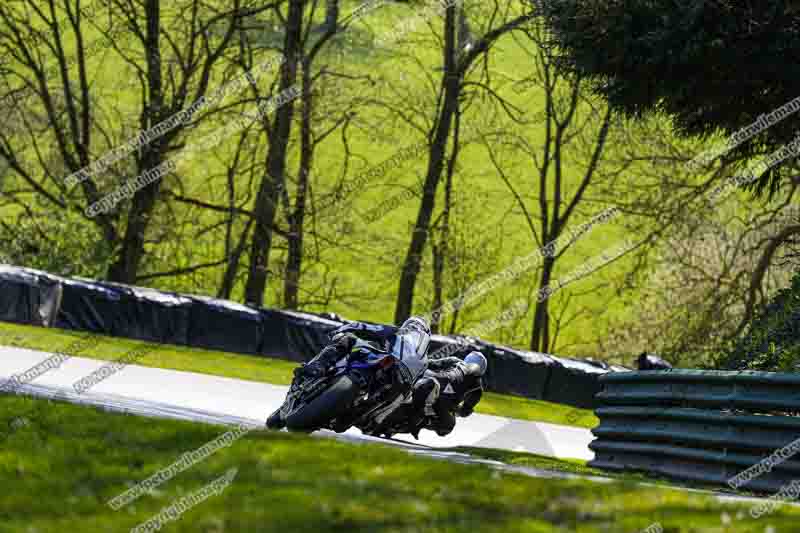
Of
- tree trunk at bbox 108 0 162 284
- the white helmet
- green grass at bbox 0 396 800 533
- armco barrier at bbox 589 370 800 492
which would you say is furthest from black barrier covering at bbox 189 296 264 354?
green grass at bbox 0 396 800 533

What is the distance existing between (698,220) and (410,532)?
2781cm

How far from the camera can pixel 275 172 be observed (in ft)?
109

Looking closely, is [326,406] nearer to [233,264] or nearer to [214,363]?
[214,363]

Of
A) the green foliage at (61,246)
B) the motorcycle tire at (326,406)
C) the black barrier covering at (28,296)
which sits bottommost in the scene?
the motorcycle tire at (326,406)

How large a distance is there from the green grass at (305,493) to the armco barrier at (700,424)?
3450 mm

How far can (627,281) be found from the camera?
32531 millimetres

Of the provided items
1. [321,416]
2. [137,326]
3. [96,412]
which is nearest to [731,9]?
[321,416]

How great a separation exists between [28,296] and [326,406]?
14056 mm

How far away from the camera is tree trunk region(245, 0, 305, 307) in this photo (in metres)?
32.3

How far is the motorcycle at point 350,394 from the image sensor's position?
34.3 ft

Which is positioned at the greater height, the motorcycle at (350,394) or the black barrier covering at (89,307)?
the black barrier covering at (89,307)

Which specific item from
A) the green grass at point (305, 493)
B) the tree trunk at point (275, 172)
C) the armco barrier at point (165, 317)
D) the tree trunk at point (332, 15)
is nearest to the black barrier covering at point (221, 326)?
the armco barrier at point (165, 317)

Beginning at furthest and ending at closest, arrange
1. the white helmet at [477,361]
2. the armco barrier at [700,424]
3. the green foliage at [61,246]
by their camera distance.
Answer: the green foliage at [61,246] → the white helmet at [477,361] → the armco barrier at [700,424]

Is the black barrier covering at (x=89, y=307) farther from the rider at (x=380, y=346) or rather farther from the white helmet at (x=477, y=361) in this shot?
the rider at (x=380, y=346)
